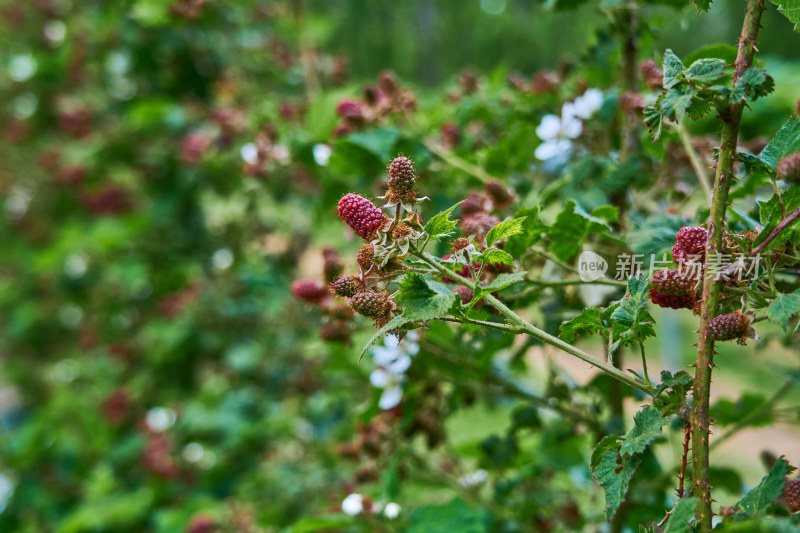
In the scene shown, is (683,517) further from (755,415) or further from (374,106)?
(374,106)

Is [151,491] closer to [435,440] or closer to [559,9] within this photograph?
[435,440]

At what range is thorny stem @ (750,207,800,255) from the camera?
0.44m

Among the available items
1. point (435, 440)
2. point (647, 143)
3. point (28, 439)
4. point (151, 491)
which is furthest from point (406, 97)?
point (28, 439)

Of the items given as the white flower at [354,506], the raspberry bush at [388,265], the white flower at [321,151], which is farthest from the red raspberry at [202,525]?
the white flower at [321,151]

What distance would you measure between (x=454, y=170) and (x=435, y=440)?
401mm

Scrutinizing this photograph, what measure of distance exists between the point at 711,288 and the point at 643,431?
111mm

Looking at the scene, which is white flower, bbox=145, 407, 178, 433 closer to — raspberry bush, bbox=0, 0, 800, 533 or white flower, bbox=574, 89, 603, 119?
raspberry bush, bbox=0, 0, 800, 533

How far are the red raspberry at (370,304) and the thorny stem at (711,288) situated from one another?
0.22 metres

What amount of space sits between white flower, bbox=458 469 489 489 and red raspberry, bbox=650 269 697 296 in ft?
2.19

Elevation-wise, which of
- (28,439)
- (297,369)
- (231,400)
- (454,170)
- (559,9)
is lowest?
(28,439)

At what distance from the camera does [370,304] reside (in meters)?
0.46

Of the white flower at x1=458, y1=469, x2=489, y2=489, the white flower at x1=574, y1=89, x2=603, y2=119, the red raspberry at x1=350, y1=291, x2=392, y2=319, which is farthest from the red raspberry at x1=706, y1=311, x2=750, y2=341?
the white flower at x1=458, y1=469, x2=489, y2=489

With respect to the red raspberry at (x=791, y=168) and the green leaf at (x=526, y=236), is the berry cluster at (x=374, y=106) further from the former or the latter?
the red raspberry at (x=791, y=168)

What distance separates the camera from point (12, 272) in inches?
103
